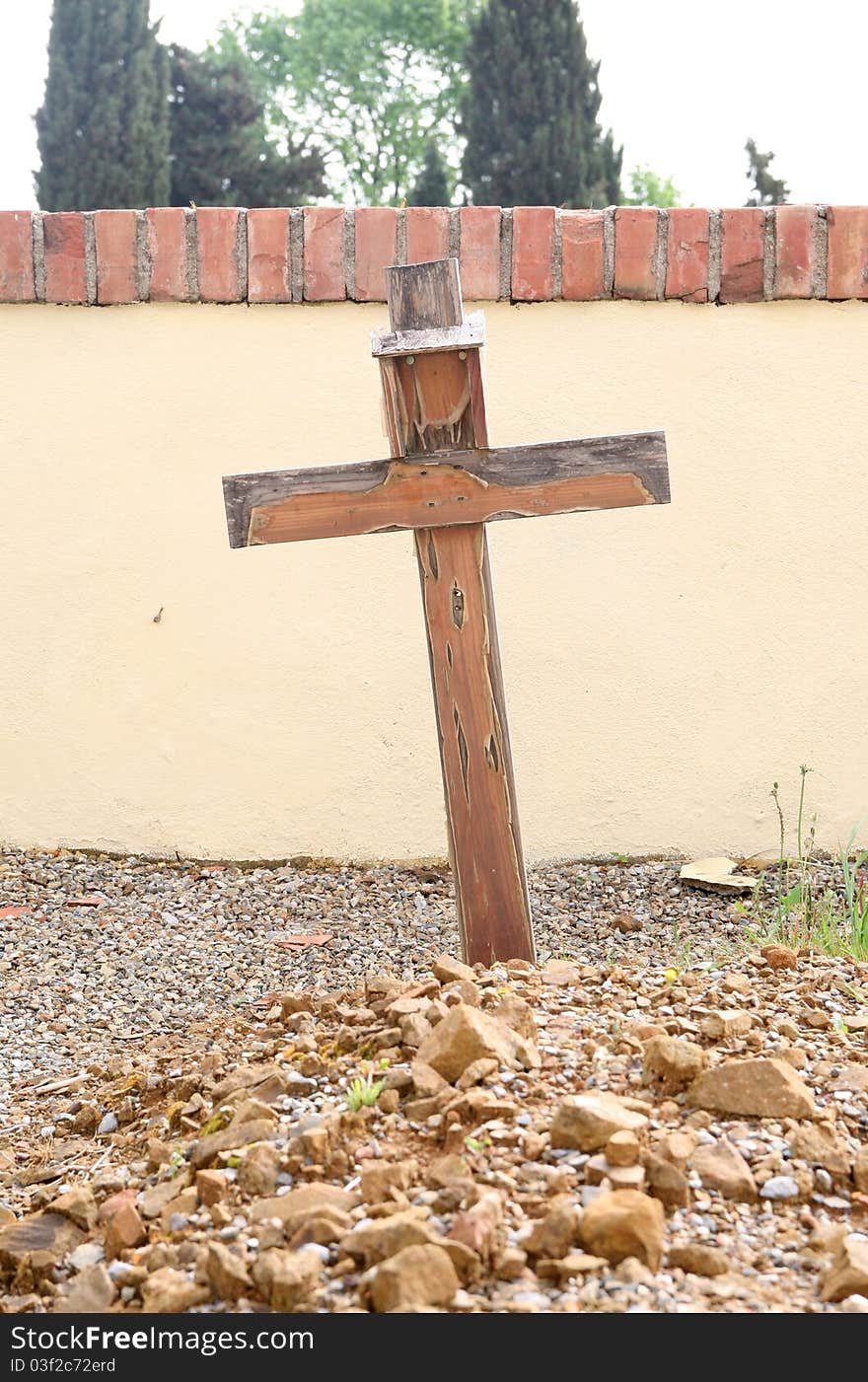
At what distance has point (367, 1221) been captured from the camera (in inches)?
62.5

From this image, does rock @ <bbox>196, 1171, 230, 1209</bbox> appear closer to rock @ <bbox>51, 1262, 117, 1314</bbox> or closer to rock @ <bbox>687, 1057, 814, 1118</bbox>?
rock @ <bbox>51, 1262, 117, 1314</bbox>

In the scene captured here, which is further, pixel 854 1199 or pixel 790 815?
pixel 790 815

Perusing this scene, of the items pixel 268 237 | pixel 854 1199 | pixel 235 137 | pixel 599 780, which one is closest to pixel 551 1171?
pixel 854 1199

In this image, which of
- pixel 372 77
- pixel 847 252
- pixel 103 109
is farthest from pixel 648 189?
pixel 847 252

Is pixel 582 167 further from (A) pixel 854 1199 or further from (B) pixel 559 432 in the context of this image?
(A) pixel 854 1199

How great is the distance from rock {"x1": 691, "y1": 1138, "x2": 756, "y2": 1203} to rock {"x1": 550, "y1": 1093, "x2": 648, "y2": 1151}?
9 centimetres

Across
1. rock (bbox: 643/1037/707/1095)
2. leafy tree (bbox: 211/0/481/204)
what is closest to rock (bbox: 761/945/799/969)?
rock (bbox: 643/1037/707/1095)

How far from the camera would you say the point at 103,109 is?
13.4 m

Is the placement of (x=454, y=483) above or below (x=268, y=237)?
below

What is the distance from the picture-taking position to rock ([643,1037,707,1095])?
6.26 feet

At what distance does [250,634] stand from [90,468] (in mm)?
751

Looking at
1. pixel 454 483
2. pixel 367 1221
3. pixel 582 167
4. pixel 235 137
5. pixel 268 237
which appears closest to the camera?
pixel 367 1221

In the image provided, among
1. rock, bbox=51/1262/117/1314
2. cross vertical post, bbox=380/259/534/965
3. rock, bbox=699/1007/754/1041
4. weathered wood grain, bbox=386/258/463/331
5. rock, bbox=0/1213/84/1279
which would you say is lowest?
rock, bbox=0/1213/84/1279

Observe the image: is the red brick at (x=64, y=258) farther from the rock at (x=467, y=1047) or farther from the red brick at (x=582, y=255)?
the rock at (x=467, y=1047)
